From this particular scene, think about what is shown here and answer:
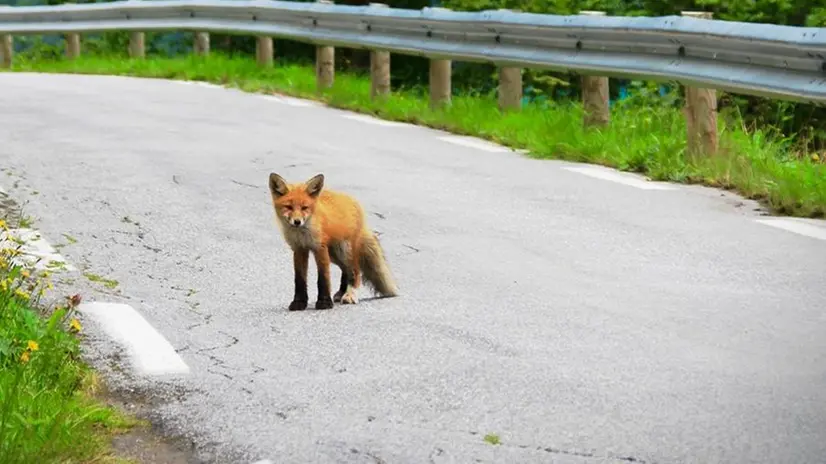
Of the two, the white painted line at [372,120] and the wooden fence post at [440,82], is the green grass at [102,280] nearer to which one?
the white painted line at [372,120]

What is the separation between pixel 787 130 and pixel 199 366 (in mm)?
12739

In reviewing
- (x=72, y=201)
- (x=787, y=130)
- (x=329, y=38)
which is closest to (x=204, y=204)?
(x=72, y=201)

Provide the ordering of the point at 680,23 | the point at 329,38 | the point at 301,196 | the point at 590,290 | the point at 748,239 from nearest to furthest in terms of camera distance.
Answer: the point at 301,196 → the point at 590,290 → the point at 748,239 → the point at 680,23 → the point at 329,38

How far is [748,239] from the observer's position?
26.8ft

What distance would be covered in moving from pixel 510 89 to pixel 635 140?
2756 millimetres

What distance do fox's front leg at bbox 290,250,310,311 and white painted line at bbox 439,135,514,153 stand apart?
5190 mm

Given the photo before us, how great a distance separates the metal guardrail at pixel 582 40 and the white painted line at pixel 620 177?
0.69 m

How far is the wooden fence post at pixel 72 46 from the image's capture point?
24.5 m

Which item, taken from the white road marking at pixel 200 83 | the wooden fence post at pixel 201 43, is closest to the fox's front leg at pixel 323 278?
the white road marking at pixel 200 83

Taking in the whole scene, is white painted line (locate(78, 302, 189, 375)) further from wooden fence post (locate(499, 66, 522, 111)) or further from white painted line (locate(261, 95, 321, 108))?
white painted line (locate(261, 95, 321, 108))

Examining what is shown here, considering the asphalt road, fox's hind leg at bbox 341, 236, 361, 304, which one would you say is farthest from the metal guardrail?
fox's hind leg at bbox 341, 236, 361, 304

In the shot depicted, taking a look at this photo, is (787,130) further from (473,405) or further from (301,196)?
(473,405)

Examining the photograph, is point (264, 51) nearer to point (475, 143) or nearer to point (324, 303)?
point (475, 143)

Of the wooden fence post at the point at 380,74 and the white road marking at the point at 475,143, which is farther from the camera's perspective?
the wooden fence post at the point at 380,74
